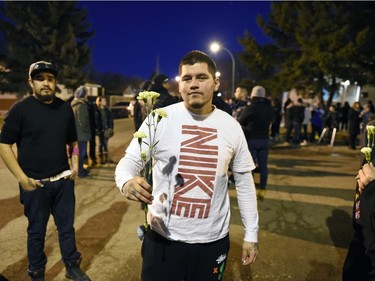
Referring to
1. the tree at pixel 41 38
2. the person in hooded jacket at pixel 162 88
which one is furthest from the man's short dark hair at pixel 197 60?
the tree at pixel 41 38

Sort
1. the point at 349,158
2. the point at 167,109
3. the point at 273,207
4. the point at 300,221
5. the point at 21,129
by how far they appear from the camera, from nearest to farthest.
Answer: the point at 167,109 → the point at 21,129 → the point at 300,221 → the point at 273,207 → the point at 349,158

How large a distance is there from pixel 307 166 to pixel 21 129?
26.3 ft

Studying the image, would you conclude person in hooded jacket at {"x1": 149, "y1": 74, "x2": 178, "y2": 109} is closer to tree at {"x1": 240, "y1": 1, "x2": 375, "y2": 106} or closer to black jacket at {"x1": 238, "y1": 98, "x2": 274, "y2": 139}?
black jacket at {"x1": 238, "y1": 98, "x2": 274, "y2": 139}

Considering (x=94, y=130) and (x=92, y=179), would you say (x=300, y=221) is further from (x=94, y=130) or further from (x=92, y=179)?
(x=94, y=130)

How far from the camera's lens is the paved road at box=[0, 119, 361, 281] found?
3.49m

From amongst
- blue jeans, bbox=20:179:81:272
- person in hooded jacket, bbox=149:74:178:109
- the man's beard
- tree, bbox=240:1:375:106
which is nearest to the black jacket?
person in hooded jacket, bbox=149:74:178:109

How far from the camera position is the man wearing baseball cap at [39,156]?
2.84 meters

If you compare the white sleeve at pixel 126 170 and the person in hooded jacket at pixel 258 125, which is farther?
the person in hooded jacket at pixel 258 125

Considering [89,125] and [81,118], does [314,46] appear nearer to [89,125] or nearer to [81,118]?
[89,125]

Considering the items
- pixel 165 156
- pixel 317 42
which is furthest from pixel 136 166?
pixel 317 42

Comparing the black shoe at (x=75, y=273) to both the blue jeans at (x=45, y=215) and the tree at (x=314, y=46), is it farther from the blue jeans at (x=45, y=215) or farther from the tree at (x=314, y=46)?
the tree at (x=314, y=46)

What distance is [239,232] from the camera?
14.8ft

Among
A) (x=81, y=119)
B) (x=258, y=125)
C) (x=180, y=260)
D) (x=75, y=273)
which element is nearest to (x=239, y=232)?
(x=258, y=125)

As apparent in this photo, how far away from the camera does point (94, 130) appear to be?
25.7 ft
